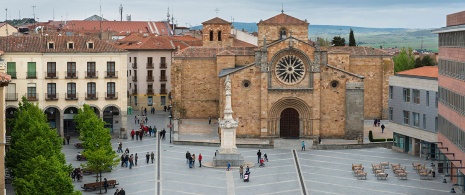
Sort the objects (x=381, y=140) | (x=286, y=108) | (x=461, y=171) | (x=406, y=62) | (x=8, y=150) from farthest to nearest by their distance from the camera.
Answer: (x=406, y=62), (x=286, y=108), (x=381, y=140), (x=8, y=150), (x=461, y=171)

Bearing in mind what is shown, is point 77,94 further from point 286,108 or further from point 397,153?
point 397,153

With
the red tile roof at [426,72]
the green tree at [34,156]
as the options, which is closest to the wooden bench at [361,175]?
the red tile roof at [426,72]

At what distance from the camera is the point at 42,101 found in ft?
291

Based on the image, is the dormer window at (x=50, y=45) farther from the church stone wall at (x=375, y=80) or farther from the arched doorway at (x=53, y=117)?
the church stone wall at (x=375, y=80)

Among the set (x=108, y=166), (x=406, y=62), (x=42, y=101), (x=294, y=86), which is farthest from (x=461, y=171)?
(x=406, y=62)

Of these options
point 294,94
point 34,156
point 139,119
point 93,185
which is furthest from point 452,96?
point 139,119

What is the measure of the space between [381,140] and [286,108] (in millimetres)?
10236

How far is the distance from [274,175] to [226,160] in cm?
602

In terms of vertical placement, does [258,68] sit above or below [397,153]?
above

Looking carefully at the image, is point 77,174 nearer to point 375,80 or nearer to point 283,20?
point 283,20

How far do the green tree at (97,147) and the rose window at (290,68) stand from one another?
22.6 m

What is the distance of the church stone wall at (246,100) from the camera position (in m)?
93.7

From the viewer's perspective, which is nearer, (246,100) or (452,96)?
(452,96)

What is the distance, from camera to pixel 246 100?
94000mm
